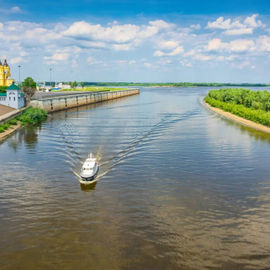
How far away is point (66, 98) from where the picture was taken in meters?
101

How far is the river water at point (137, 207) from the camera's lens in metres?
16.7

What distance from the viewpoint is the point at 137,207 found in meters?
22.7

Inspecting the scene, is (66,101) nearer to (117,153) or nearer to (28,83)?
(28,83)

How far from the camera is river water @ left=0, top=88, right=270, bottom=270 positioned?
1669cm

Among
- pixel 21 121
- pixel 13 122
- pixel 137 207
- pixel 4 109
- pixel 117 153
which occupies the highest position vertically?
pixel 4 109

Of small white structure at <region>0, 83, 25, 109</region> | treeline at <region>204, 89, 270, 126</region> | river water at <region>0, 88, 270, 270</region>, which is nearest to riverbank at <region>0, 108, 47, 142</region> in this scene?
small white structure at <region>0, 83, 25, 109</region>

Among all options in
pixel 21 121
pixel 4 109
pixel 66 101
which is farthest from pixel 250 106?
pixel 4 109

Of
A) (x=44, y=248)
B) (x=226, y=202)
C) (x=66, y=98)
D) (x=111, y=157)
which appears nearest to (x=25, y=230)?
(x=44, y=248)

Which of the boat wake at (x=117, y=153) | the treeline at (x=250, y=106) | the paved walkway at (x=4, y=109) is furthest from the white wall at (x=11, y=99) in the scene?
the treeline at (x=250, y=106)

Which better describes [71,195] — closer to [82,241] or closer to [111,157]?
[82,241]

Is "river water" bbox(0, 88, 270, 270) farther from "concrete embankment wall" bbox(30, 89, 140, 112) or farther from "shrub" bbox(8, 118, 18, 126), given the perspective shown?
"concrete embankment wall" bbox(30, 89, 140, 112)

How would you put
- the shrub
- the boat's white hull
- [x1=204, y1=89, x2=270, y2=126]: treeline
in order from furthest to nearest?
[x1=204, y1=89, x2=270, y2=126]: treeline
the shrub
the boat's white hull

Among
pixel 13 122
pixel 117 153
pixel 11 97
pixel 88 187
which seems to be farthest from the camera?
pixel 11 97

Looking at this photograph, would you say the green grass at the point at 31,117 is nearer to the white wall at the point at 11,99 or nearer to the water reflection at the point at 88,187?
the white wall at the point at 11,99
